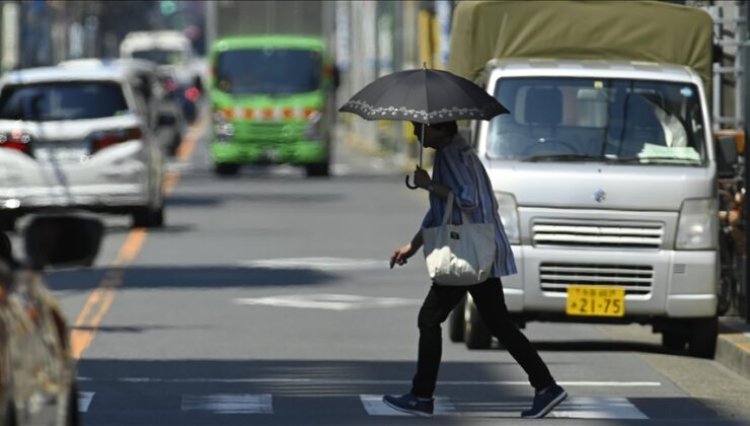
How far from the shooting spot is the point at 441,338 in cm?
1291

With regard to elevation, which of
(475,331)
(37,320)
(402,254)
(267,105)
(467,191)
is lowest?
(267,105)

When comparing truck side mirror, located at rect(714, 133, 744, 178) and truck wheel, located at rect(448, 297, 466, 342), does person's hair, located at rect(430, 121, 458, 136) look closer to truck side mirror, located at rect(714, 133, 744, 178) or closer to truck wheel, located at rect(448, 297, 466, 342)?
truck side mirror, located at rect(714, 133, 744, 178)

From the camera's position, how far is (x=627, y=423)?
1252 cm

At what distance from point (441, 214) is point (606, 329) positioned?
661cm

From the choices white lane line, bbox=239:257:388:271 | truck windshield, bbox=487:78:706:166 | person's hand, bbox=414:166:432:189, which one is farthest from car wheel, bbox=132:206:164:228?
person's hand, bbox=414:166:432:189

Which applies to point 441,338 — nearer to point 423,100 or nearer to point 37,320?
point 423,100

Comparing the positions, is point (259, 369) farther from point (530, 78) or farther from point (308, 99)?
point (308, 99)

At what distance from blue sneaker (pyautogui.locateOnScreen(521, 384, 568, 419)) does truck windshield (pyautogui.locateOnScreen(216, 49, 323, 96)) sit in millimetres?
34767

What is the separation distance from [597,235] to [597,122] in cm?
88

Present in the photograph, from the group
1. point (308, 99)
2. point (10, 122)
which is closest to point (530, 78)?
point (10, 122)

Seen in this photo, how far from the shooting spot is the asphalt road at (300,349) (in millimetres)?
13266

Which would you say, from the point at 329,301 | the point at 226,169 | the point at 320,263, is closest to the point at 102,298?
the point at 329,301

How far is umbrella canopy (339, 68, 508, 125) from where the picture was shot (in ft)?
42.1

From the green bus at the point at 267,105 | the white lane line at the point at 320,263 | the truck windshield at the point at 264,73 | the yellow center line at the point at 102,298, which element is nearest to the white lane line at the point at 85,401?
the yellow center line at the point at 102,298
